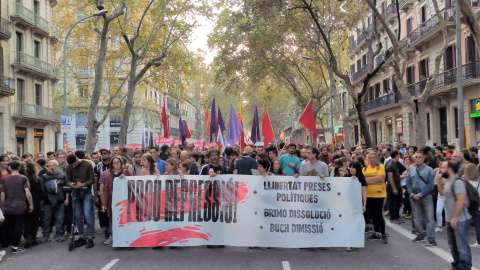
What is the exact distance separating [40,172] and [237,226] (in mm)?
4230

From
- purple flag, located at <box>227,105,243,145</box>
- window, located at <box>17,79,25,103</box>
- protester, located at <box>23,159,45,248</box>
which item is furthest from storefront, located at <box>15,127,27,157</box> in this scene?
protester, located at <box>23,159,45,248</box>

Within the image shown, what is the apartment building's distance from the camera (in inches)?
1143

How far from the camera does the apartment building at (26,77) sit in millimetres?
29031

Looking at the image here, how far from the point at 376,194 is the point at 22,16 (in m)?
26.8

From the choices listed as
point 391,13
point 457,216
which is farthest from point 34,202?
point 391,13

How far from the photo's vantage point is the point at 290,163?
1064 centimetres

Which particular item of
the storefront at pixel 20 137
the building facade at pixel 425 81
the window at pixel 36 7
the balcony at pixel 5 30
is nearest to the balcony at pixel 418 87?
the building facade at pixel 425 81

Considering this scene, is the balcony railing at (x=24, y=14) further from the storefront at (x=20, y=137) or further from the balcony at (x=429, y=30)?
the balcony at (x=429, y=30)

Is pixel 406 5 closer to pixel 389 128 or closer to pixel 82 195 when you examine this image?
pixel 389 128

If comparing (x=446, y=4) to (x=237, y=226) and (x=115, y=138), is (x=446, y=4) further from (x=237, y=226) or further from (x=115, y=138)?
(x=115, y=138)

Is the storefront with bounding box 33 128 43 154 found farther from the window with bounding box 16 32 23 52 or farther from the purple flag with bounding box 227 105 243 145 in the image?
the purple flag with bounding box 227 105 243 145

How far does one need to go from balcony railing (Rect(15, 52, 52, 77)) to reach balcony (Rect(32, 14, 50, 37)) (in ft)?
6.23

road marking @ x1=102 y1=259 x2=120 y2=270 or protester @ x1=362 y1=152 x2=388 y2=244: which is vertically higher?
protester @ x1=362 y1=152 x2=388 y2=244

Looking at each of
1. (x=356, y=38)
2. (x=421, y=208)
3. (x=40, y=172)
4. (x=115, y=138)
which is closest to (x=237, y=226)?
(x=421, y=208)
